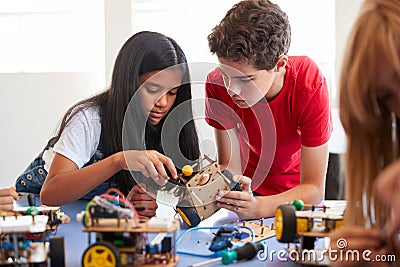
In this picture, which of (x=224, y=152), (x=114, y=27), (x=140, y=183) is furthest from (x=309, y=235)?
(x=114, y=27)

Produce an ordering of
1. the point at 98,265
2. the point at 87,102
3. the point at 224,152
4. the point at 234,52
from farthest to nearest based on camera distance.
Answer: the point at 224,152 → the point at 87,102 → the point at 234,52 → the point at 98,265

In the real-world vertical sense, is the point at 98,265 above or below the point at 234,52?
below

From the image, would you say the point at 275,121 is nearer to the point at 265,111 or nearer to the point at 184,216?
the point at 265,111

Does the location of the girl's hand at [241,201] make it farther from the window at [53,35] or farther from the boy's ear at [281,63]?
the window at [53,35]

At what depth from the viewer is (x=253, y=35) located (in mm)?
1377

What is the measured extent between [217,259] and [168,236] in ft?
0.37

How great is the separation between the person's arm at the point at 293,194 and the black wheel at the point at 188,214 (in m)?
0.07

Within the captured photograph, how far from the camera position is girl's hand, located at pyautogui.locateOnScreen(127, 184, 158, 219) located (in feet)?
4.21

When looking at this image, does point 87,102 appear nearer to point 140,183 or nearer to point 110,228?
point 140,183

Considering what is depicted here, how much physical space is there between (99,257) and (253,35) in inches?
28.5

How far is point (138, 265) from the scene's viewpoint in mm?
865

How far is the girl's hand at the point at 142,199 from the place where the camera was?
4.21 feet

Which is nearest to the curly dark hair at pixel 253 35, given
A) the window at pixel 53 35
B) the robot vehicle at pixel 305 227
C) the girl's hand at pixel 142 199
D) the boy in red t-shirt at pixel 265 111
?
the boy in red t-shirt at pixel 265 111

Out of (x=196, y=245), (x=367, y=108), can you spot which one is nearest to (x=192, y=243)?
(x=196, y=245)
